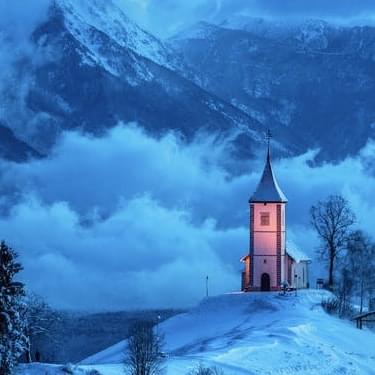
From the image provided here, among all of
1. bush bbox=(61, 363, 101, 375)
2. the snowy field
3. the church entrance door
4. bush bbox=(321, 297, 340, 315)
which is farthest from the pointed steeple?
bush bbox=(61, 363, 101, 375)

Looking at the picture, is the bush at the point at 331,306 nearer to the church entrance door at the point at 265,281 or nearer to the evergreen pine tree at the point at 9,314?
the church entrance door at the point at 265,281

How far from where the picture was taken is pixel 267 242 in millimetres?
132500

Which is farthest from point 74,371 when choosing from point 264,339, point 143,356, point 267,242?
point 267,242

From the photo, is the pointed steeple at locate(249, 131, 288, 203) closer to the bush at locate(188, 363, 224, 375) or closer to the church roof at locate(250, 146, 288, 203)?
the church roof at locate(250, 146, 288, 203)

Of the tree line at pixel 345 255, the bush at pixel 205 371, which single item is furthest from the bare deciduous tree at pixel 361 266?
the bush at pixel 205 371

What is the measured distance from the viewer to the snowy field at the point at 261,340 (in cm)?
8888

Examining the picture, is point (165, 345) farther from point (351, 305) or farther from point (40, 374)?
point (40, 374)

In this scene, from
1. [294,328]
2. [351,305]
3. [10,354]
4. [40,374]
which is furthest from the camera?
[351,305]

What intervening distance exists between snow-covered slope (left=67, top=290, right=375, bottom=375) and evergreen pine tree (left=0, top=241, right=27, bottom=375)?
36.9 ft

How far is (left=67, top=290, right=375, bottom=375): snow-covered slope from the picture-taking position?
3555 inches

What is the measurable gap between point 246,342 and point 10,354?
3344 cm

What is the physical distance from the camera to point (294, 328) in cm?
10531

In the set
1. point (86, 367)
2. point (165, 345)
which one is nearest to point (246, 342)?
point (165, 345)

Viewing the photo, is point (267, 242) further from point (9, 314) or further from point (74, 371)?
point (9, 314)
